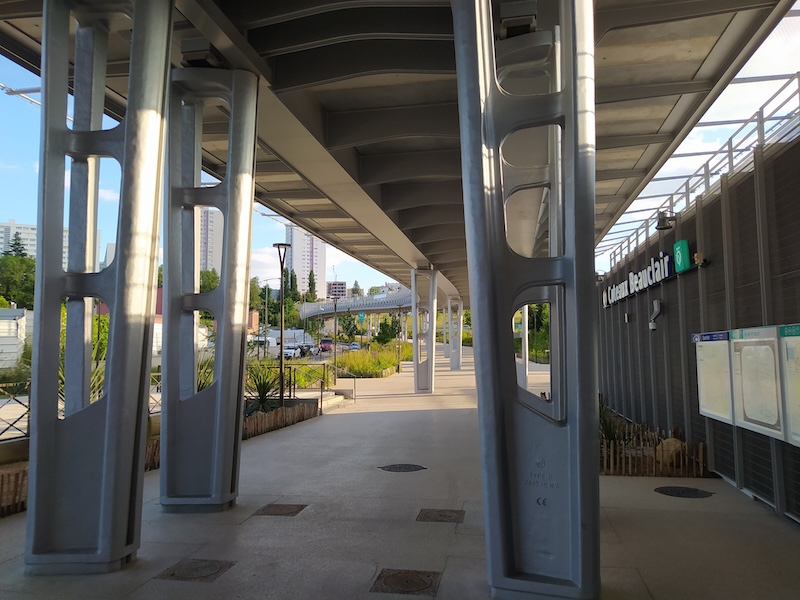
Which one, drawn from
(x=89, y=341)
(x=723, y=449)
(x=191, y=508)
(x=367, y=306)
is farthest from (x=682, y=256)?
(x=367, y=306)

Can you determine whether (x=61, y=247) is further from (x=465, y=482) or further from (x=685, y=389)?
(x=685, y=389)

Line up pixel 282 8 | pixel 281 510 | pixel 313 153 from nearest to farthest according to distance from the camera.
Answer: pixel 282 8, pixel 281 510, pixel 313 153

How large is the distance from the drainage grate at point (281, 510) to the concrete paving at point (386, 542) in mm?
105

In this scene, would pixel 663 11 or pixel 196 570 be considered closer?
pixel 196 570

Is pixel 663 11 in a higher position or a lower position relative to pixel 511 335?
higher

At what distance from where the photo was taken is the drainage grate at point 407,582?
15.5 ft

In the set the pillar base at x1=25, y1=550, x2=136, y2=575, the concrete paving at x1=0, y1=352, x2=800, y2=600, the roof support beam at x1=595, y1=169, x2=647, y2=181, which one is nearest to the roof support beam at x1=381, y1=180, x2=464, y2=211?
the roof support beam at x1=595, y1=169, x2=647, y2=181

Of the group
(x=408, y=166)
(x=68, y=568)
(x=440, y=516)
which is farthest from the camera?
(x=408, y=166)

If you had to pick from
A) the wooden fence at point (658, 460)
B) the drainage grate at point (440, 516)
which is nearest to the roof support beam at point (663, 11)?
the drainage grate at point (440, 516)

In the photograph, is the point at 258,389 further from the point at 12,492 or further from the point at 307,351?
the point at 307,351

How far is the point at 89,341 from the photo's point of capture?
18.8 ft

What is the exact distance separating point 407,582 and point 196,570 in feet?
5.76

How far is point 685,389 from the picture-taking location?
9.84 m

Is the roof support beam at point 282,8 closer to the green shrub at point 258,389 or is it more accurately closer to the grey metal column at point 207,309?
the grey metal column at point 207,309
